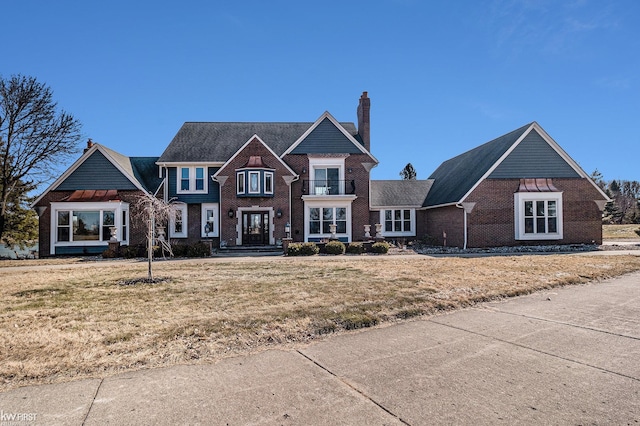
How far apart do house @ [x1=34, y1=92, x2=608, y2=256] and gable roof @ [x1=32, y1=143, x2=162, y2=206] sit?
8cm

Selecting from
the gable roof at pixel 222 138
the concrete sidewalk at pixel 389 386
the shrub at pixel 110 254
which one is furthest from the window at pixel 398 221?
the concrete sidewalk at pixel 389 386

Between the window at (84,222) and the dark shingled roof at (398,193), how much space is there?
17653 mm

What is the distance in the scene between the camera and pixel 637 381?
14.0 ft

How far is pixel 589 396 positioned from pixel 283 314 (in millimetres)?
4457

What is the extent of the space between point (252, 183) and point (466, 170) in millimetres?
15085

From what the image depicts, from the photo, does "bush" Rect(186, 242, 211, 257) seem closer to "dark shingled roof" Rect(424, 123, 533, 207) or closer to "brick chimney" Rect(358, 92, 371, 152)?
"brick chimney" Rect(358, 92, 371, 152)

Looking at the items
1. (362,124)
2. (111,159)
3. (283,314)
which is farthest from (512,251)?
(111,159)

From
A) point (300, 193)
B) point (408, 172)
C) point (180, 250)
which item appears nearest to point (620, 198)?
point (408, 172)

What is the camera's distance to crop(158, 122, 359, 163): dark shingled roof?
89.9 feet

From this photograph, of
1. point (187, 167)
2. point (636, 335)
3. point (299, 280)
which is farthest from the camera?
point (187, 167)

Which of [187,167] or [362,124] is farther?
[362,124]

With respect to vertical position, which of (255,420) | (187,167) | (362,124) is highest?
(362,124)

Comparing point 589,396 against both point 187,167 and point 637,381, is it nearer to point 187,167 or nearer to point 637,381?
point 637,381

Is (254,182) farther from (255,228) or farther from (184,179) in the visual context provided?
(184,179)
